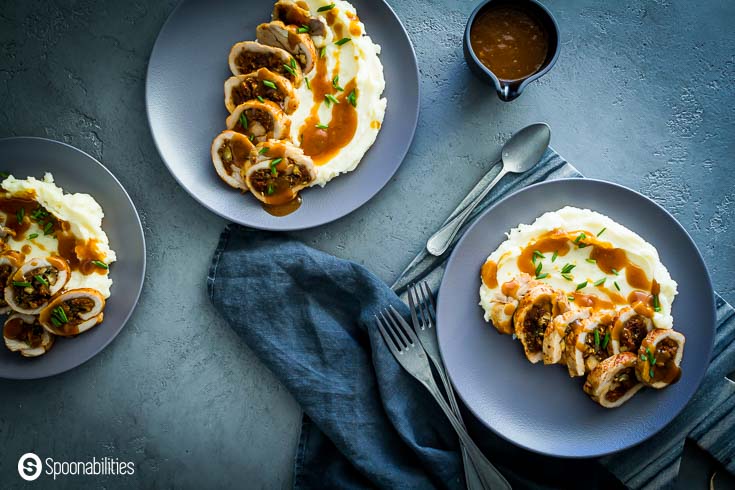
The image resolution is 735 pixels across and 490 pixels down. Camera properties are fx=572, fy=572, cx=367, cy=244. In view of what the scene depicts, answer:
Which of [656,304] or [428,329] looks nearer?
[656,304]

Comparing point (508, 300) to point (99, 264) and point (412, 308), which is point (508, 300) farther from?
point (99, 264)

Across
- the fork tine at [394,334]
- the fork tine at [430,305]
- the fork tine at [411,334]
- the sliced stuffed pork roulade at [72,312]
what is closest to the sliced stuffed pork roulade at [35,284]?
the sliced stuffed pork roulade at [72,312]

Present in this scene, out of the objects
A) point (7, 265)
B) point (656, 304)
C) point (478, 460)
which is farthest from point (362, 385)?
point (7, 265)

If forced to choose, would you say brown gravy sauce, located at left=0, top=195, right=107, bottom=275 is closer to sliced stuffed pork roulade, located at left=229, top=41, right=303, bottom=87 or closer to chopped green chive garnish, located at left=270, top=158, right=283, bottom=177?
chopped green chive garnish, located at left=270, top=158, right=283, bottom=177

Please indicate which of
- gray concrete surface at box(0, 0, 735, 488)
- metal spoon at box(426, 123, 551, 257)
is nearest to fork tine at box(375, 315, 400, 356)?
gray concrete surface at box(0, 0, 735, 488)

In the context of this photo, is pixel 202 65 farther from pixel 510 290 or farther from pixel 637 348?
pixel 637 348

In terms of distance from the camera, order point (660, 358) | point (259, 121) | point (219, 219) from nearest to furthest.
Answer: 1. point (660, 358)
2. point (259, 121)
3. point (219, 219)

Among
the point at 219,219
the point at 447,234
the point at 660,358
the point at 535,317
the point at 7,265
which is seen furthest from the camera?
the point at 219,219

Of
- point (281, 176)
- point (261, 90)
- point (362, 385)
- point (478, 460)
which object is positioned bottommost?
point (478, 460)
